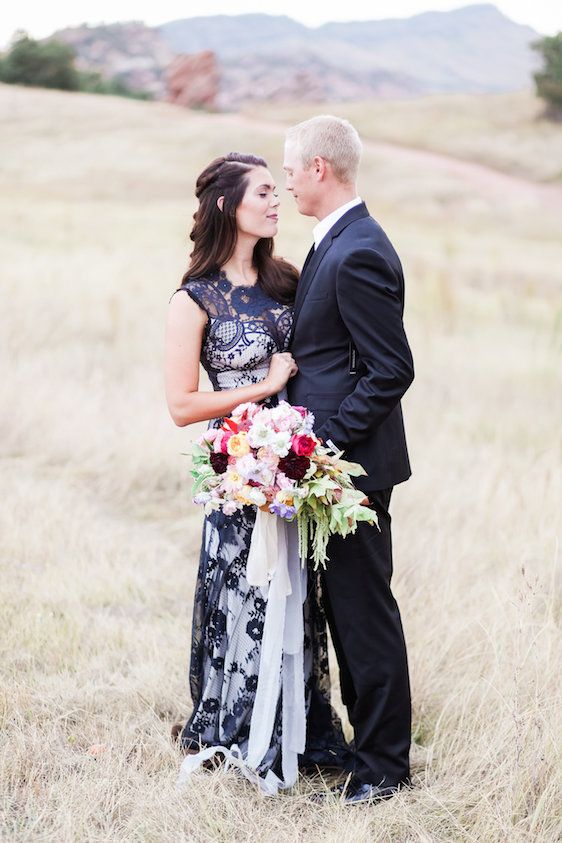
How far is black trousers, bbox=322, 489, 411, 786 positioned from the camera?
3.29 m

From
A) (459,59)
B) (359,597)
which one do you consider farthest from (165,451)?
(459,59)

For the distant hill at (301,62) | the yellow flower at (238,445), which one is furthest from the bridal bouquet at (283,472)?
the distant hill at (301,62)

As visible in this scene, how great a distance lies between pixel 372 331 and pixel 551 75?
46.5 m

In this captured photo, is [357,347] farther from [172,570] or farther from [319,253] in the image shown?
[172,570]

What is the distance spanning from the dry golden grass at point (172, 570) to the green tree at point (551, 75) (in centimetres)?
3280

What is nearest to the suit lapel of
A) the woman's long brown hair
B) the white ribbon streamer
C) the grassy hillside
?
the woman's long brown hair

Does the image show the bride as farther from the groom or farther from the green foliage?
the green foliage

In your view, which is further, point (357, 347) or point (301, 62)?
point (301, 62)

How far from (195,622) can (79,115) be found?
132ft

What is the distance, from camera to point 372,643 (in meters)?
3.31

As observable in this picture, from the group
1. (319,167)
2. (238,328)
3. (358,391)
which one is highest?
(319,167)

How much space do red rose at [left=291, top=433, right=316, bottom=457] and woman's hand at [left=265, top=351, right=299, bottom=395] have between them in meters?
0.41

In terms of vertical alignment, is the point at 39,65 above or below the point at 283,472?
above

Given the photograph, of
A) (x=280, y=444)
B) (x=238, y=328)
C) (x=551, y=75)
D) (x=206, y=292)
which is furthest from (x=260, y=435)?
(x=551, y=75)
